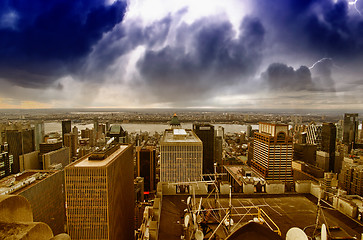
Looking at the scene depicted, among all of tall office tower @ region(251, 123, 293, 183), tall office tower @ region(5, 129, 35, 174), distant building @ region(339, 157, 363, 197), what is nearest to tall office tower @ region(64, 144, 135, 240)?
tall office tower @ region(251, 123, 293, 183)

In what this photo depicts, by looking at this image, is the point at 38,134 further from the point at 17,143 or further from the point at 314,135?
the point at 314,135

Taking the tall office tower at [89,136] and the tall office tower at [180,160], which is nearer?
the tall office tower at [180,160]

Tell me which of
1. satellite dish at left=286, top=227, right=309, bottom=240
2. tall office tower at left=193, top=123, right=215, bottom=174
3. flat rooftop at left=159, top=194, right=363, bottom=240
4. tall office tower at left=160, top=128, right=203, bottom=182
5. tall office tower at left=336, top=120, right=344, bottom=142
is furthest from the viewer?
tall office tower at left=336, top=120, right=344, bottom=142

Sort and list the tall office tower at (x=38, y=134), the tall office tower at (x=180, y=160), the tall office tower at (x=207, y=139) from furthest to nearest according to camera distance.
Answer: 1. the tall office tower at (x=38, y=134)
2. the tall office tower at (x=207, y=139)
3. the tall office tower at (x=180, y=160)

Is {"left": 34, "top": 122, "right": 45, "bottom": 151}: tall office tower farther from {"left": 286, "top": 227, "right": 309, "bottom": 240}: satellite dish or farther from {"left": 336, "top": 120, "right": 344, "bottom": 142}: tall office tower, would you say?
{"left": 336, "top": 120, "right": 344, "bottom": 142}: tall office tower

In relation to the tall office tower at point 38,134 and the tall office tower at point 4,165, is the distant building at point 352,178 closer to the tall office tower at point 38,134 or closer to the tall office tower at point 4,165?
the tall office tower at point 4,165

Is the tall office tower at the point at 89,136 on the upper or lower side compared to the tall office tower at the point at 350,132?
lower

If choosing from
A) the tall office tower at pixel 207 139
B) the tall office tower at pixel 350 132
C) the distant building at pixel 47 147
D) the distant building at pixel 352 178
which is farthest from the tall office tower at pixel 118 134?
the tall office tower at pixel 350 132

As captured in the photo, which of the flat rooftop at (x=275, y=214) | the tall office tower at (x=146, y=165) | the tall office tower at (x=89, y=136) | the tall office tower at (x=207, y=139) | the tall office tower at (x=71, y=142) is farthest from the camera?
the tall office tower at (x=89, y=136)
